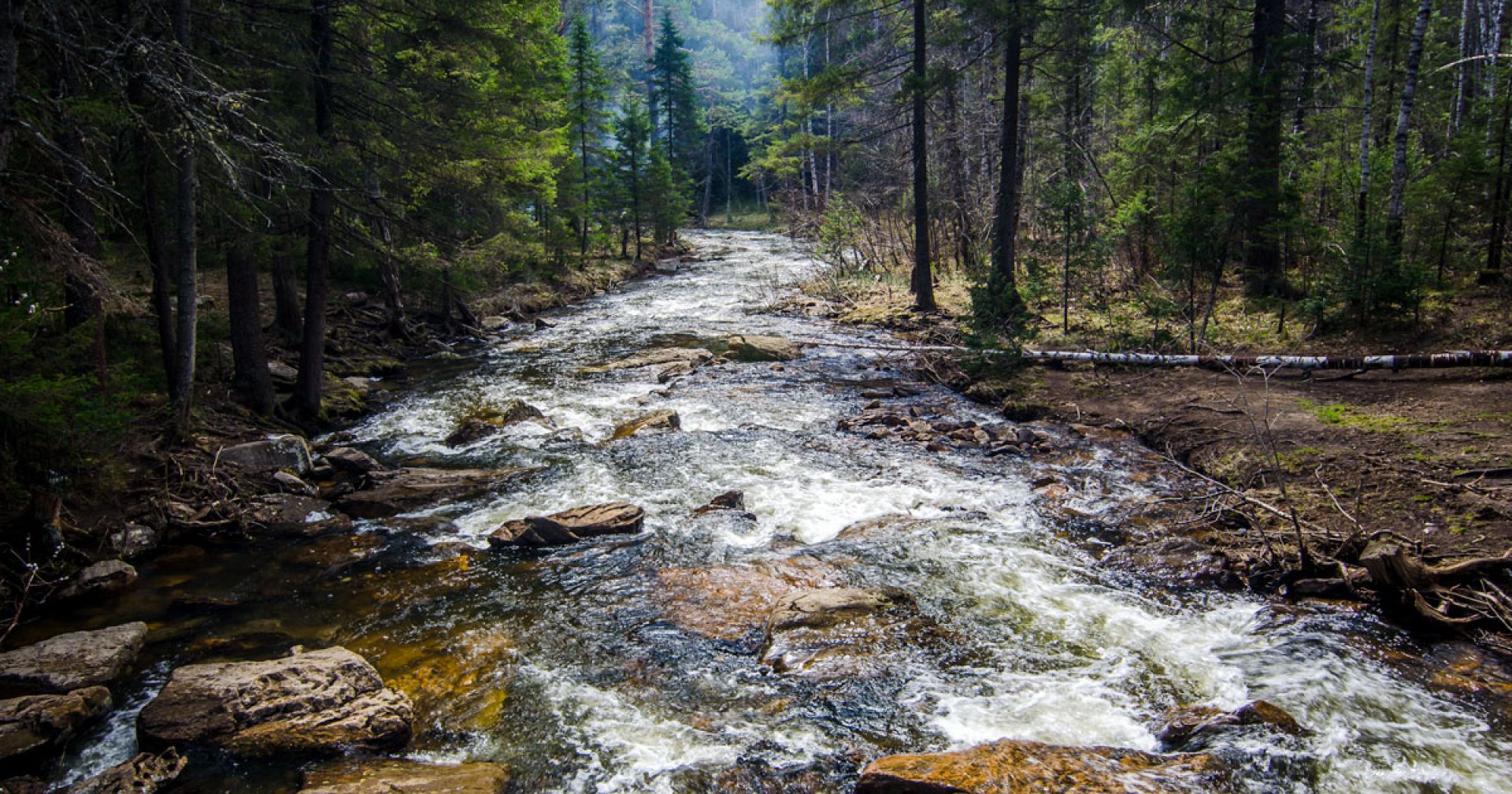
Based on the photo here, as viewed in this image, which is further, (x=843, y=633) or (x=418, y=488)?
(x=418, y=488)

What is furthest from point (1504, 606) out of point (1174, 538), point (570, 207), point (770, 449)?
point (570, 207)

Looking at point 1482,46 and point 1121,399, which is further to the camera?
point 1482,46

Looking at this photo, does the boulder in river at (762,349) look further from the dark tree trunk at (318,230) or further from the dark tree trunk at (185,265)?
the dark tree trunk at (185,265)

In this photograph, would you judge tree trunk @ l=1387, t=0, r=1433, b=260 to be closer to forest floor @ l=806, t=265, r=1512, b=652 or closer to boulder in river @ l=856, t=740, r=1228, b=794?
forest floor @ l=806, t=265, r=1512, b=652

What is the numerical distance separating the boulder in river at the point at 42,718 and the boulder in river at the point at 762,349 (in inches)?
520

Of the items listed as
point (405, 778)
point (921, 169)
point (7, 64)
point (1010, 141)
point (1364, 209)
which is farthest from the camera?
point (921, 169)

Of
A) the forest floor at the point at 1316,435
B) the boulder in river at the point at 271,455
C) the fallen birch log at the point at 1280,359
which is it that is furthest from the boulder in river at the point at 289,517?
the fallen birch log at the point at 1280,359

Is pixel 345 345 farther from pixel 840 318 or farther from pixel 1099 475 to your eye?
pixel 1099 475

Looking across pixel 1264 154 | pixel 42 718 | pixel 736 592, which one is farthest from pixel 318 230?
pixel 1264 154

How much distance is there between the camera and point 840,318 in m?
21.8

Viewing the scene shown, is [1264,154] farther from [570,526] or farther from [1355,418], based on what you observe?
[570,526]

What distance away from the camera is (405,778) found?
4.46m

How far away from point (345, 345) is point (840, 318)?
1314 cm

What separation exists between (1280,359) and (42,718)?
1386 cm
